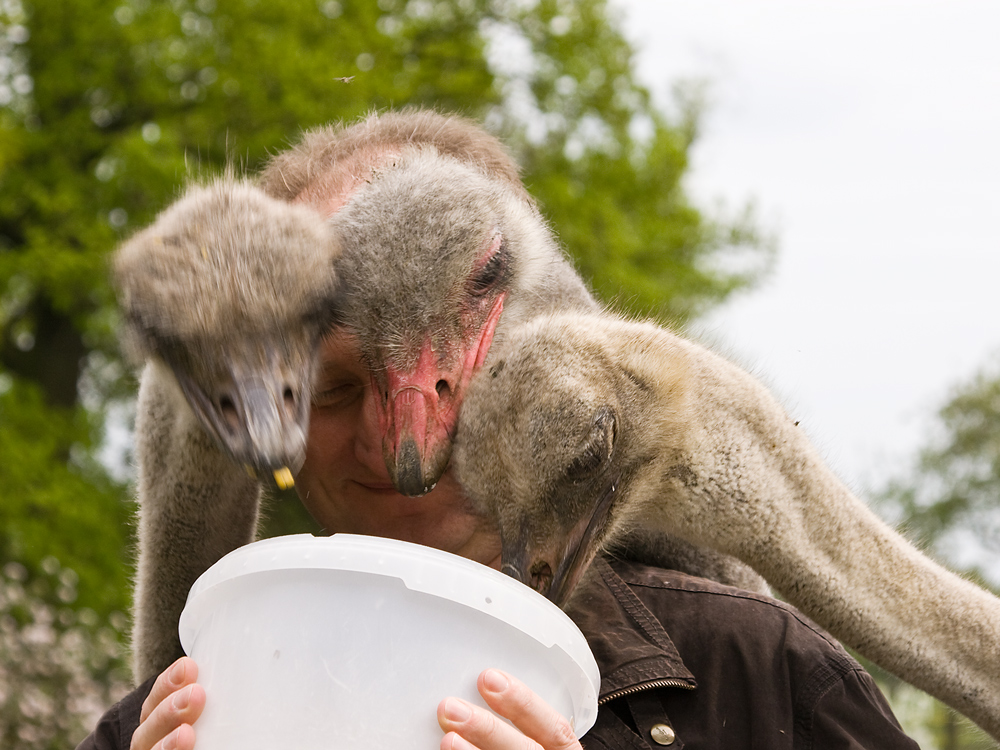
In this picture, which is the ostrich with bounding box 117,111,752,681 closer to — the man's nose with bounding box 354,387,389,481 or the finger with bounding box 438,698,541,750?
the man's nose with bounding box 354,387,389,481

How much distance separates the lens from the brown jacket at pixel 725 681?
1.96 meters

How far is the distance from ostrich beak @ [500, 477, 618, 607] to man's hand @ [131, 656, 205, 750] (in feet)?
1.57

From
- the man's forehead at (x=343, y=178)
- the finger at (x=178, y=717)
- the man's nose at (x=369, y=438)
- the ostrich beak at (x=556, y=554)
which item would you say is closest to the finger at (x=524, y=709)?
the ostrich beak at (x=556, y=554)

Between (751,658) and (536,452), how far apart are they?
2.23 feet

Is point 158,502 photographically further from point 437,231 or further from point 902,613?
point 902,613

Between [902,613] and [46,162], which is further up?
[902,613]

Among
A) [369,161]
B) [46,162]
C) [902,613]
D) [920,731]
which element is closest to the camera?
[902,613]

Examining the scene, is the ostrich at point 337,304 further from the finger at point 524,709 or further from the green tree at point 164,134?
the green tree at point 164,134

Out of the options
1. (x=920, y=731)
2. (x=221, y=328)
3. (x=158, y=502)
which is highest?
(x=221, y=328)

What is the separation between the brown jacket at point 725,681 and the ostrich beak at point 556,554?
0.91 ft

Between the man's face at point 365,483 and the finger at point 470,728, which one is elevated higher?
the finger at point 470,728

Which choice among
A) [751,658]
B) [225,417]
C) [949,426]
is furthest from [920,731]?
[225,417]

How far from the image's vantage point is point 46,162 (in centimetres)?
1097

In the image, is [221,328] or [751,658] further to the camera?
[751,658]
